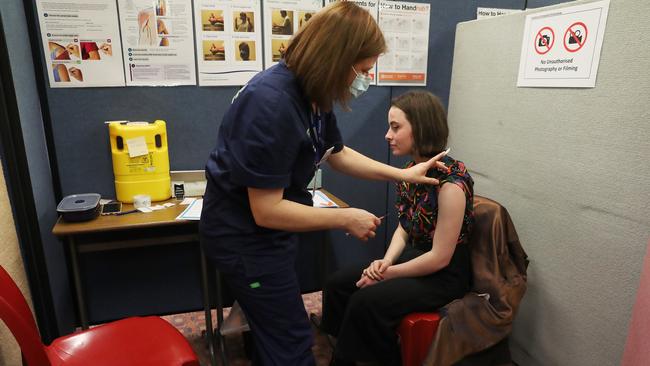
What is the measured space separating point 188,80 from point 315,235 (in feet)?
3.70

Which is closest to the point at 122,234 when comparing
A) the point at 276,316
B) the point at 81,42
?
the point at 81,42

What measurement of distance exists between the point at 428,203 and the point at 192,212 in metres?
1.02

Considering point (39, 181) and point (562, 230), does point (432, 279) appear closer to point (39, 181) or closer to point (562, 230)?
point (562, 230)

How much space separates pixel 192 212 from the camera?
183 cm

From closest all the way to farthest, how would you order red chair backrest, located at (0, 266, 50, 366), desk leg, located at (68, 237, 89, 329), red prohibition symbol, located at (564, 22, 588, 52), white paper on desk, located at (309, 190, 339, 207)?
red chair backrest, located at (0, 266, 50, 366) < red prohibition symbol, located at (564, 22, 588, 52) < desk leg, located at (68, 237, 89, 329) < white paper on desk, located at (309, 190, 339, 207)

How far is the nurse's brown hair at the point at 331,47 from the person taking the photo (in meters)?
1.10

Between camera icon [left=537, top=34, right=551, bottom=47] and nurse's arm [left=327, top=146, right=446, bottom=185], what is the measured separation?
62 cm

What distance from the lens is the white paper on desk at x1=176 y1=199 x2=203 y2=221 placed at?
5.73ft

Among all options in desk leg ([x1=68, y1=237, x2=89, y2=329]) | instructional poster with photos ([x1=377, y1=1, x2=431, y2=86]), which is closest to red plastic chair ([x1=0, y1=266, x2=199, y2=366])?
desk leg ([x1=68, y1=237, x2=89, y2=329])

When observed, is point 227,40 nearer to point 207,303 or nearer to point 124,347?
point 207,303

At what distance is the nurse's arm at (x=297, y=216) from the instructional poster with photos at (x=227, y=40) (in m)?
1.16

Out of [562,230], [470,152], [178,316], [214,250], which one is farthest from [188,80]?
[562,230]

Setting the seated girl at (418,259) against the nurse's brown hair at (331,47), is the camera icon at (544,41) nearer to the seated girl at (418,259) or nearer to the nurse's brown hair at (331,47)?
the seated girl at (418,259)

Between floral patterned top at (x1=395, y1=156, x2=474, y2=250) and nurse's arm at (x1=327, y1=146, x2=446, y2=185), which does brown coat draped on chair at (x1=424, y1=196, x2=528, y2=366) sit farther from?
nurse's arm at (x1=327, y1=146, x2=446, y2=185)
